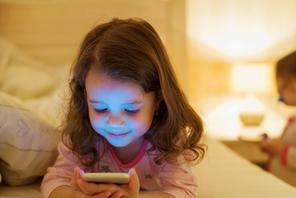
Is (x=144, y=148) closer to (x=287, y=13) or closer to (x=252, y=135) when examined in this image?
(x=252, y=135)

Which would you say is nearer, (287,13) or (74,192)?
(74,192)

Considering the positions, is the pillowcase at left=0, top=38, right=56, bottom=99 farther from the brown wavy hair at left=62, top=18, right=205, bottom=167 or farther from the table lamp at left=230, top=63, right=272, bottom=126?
the table lamp at left=230, top=63, right=272, bottom=126

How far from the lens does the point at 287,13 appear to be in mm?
2516

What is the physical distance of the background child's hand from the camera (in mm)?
1952

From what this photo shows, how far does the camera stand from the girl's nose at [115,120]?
84 cm

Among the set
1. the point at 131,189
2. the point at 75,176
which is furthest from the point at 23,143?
the point at 131,189

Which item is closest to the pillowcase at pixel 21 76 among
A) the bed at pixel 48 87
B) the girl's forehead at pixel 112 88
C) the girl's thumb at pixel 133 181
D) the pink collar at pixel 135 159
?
the bed at pixel 48 87

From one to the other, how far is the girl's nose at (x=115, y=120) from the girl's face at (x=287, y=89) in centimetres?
128

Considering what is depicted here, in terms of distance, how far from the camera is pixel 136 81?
2.81 feet

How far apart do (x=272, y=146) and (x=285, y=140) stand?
0.22 ft

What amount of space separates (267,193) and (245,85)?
132cm

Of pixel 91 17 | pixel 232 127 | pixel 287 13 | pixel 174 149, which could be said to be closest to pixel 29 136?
pixel 174 149

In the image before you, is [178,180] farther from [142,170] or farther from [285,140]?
[285,140]

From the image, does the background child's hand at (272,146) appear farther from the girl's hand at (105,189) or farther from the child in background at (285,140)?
the girl's hand at (105,189)
